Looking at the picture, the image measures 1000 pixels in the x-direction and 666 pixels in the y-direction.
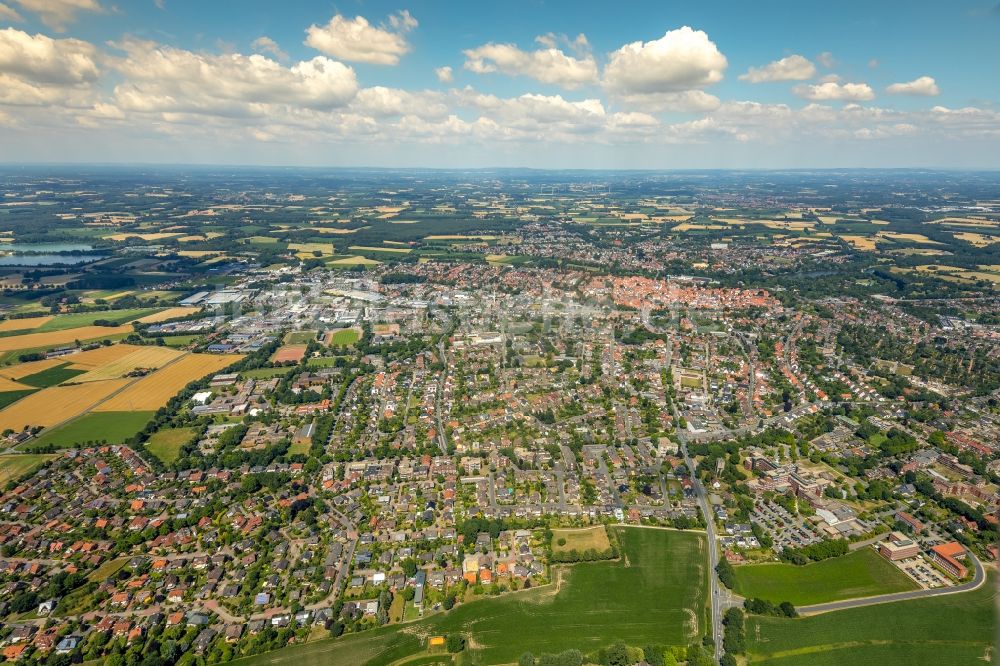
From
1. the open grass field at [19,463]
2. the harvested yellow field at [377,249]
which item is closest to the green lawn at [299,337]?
the open grass field at [19,463]

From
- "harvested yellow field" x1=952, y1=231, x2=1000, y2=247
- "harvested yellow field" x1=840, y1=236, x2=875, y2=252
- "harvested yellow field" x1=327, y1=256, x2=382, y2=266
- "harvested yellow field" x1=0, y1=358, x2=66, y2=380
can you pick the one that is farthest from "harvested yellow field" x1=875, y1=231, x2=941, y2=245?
"harvested yellow field" x1=0, y1=358, x2=66, y2=380

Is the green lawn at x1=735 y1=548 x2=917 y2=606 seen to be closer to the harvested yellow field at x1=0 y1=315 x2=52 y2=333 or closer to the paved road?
the paved road

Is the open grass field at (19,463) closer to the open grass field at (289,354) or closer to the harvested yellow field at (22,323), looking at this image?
the open grass field at (289,354)

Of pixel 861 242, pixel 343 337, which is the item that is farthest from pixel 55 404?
pixel 861 242

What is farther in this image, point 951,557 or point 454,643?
point 951,557

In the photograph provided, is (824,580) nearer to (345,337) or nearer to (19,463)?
(19,463)

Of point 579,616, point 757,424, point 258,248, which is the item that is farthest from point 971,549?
point 258,248
